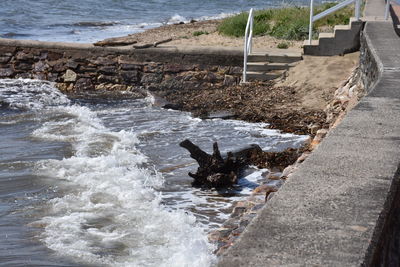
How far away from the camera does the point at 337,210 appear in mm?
3387

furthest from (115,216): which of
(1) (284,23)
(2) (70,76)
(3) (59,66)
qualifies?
(1) (284,23)

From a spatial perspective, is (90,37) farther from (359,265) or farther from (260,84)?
(359,265)

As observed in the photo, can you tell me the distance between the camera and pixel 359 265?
9.02 ft

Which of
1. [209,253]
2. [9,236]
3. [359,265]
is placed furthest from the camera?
[9,236]

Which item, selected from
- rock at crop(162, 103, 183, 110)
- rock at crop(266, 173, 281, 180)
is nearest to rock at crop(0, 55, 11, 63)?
rock at crop(162, 103, 183, 110)

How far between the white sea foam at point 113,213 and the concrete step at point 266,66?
382 cm

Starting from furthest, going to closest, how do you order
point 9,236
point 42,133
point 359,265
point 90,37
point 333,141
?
point 90,37 → point 42,133 → point 9,236 → point 333,141 → point 359,265

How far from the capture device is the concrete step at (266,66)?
13.4m

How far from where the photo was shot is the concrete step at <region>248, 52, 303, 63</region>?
44.3ft

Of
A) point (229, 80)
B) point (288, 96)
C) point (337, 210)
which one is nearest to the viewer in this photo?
point (337, 210)

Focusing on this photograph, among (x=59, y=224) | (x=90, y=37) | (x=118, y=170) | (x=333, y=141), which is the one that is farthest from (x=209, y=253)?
(x=90, y=37)

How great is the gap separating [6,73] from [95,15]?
697 inches

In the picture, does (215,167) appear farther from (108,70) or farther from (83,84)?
(83,84)

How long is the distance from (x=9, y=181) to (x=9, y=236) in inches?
77.8
